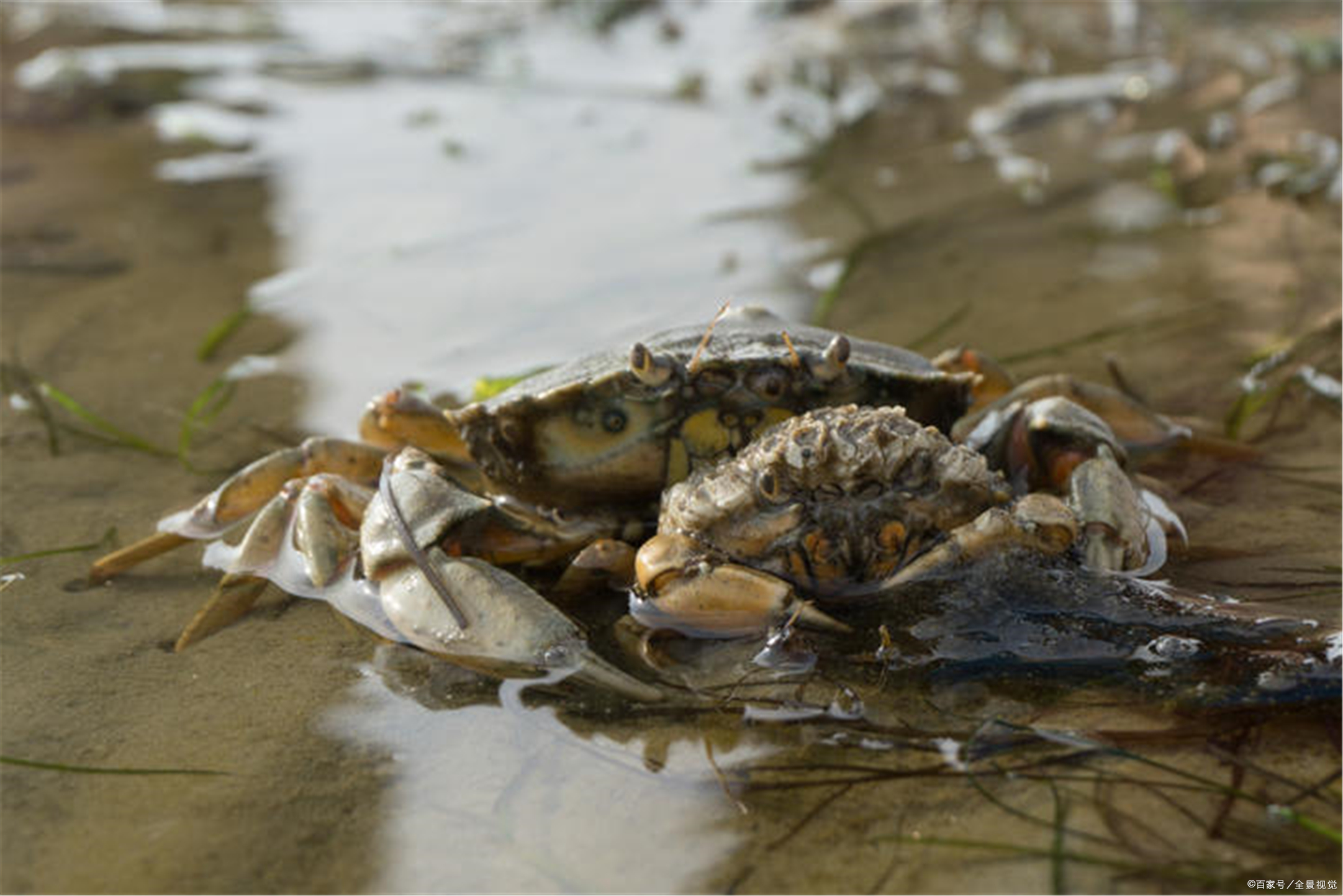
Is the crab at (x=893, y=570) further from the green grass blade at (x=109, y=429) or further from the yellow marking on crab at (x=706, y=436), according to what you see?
the green grass blade at (x=109, y=429)

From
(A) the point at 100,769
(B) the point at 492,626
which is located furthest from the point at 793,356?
(A) the point at 100,769

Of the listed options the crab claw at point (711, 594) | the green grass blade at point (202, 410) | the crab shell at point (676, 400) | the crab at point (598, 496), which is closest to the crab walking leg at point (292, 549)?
the crab at point (598, 496)

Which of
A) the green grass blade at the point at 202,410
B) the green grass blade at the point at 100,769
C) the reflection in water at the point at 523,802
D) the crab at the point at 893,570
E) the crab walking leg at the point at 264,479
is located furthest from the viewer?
the green grass blade at the point at 202,410

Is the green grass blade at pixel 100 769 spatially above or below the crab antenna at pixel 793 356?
below

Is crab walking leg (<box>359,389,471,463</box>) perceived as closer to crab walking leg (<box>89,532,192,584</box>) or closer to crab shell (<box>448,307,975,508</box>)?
crab shell (<box>448,307,975,508</box>)

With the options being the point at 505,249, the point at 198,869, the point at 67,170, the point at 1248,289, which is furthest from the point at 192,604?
the point at 67,170

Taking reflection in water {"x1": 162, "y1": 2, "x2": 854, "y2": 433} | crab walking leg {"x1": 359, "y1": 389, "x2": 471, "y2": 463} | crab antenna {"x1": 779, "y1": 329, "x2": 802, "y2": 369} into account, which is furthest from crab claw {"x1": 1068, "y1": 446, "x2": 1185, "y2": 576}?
reflection in water {"x1": 162, "y1": 2, "x2": 854, "y2": 433}

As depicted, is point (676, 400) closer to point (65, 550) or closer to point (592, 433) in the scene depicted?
point (592, 433)
